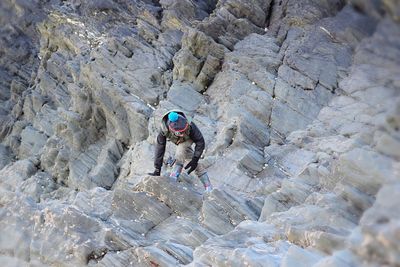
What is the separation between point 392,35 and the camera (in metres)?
4.57

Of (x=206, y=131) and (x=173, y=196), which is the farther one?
(x=206, y=131)

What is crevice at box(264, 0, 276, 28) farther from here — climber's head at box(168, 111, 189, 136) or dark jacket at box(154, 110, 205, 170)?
climber's head at box(168, 111, 189, 136)

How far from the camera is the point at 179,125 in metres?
13.9

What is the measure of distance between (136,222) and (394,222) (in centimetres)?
1078

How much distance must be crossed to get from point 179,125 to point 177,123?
0.31ft

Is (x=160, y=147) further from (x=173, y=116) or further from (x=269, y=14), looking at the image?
(x=269, y=14)

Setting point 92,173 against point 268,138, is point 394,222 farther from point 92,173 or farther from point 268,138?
point 92,173

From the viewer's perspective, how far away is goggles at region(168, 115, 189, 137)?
1384cm

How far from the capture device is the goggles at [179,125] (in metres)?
13.8

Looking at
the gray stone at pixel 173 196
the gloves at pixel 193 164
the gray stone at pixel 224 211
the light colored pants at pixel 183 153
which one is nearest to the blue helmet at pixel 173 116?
the light colored pants at pixel 183 153

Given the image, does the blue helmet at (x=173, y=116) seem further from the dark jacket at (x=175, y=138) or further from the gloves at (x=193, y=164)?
the gloves at (x=193, y=164)

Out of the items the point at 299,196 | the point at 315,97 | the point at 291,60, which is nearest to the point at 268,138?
the point at 315,97

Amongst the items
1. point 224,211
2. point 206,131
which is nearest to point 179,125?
point 224,211

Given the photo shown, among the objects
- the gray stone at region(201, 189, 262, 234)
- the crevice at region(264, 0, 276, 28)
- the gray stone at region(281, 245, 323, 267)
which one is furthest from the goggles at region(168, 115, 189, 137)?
the crevice at region(264, 0, 276, 28)
